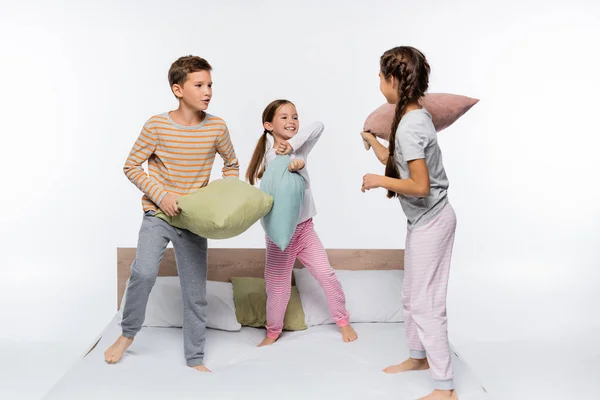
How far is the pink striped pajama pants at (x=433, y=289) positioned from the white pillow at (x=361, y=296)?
0.98 meters

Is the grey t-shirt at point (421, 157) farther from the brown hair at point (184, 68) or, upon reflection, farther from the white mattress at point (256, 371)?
the brown hair at point (184, 68)

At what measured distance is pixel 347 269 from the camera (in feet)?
13.5

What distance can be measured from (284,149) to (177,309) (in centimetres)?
93

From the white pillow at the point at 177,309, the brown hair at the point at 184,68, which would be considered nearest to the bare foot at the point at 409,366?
the white pillow at the point at 177,309

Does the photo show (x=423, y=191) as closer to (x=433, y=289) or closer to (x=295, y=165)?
(x=433, y=289)

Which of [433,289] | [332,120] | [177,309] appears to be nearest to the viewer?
[433,289]

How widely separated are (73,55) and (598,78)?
3.27 metres

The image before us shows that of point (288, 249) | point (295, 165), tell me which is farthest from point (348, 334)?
point (295, 165)

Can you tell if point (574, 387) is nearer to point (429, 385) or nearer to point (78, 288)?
point (429, 385)

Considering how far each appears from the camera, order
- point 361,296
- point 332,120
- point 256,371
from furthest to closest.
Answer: point 332,120
point 361,296
point 256,371

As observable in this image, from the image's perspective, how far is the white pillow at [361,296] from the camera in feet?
12.3

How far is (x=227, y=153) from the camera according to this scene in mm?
3145

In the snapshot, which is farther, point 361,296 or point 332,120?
point 332,120

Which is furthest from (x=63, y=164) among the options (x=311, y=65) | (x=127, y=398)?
(x=127, y=398)
